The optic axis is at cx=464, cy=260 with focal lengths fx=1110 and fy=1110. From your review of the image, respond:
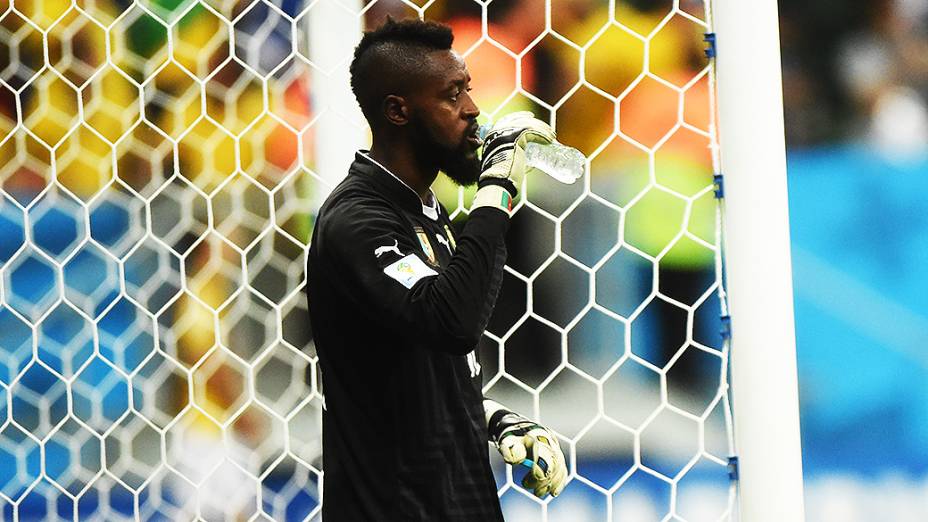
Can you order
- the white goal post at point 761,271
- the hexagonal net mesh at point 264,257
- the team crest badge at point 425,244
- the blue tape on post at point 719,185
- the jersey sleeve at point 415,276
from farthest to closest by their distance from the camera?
the hexagonal net mesh at point 264,257
the blue tape on post at point 719,185
the white goal post at point 761,271
the team crest badge at point 425,244
the jersey sleeve at point 415,276

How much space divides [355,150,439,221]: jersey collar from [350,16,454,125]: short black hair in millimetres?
63

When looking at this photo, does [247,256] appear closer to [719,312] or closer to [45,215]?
[45,215]

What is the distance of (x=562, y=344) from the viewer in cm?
173

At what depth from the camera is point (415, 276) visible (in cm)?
108

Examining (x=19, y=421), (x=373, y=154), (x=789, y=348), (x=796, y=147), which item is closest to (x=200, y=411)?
(x=19, y=421)

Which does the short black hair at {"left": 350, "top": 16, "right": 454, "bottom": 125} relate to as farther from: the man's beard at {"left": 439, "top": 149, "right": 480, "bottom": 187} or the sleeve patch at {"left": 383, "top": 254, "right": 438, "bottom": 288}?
the sleeve patch at {"left": 383, "top": 254, "right": 438, "bottom": 288}

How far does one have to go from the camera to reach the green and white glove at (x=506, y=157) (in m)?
1.14

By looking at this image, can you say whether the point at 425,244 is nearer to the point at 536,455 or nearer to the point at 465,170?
the point at 465,170

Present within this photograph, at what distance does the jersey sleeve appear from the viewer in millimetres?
1061

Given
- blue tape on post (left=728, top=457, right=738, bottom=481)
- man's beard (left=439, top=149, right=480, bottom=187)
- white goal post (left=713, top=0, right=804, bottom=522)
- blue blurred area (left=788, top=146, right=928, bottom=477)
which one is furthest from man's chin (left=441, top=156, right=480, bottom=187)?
blue blurred area (left=788, top=146, right=928, bottom=477)

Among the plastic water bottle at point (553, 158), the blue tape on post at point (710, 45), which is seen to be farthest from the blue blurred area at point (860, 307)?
the plastic water bottle at point (553, 158)

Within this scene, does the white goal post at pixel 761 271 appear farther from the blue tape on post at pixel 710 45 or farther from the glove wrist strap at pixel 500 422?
the glove wrist strap at pixel 500 422

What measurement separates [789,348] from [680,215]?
0.35 meters

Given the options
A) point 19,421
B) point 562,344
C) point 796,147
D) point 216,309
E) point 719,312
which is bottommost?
point 19,421
